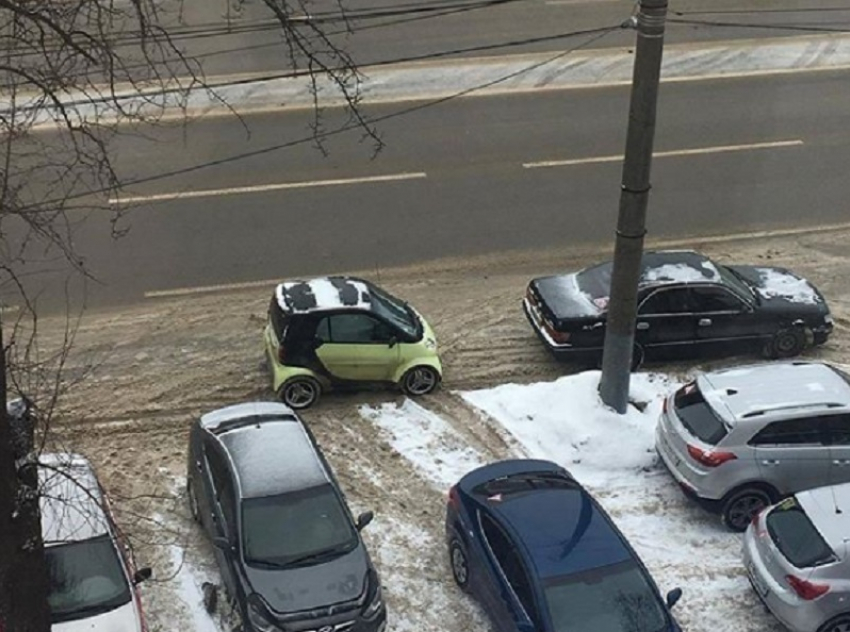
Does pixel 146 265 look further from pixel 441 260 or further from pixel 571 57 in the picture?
pixel 571 57

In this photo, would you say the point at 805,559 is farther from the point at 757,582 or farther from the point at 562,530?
the point at 562,530

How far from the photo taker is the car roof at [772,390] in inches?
497

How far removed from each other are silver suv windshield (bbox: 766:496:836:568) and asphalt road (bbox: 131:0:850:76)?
15.5m

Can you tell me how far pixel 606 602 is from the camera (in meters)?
10.2

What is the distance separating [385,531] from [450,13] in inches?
697

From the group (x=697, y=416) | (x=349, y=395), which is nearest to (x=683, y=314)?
(x=697, y=416)

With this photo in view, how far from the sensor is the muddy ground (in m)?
12.1

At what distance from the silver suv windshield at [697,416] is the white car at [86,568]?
597 cm

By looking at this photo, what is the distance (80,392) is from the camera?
14695 mm

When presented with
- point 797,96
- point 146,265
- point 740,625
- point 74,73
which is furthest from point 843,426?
point 797,96

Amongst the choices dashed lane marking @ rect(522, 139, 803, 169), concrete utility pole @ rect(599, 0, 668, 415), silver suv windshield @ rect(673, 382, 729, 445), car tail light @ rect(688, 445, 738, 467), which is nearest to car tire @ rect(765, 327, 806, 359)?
concrete utility pole @ rect(599, 0, 668, 415)

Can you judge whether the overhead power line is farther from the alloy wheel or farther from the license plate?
the license plate

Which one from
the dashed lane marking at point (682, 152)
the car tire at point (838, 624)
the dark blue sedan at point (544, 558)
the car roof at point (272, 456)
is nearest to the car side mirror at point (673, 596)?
the dark blue sedan at point (544, 558)

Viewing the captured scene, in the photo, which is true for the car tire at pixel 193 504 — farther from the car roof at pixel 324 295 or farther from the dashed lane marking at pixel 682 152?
the dashed lane marking at pixel 682 152
